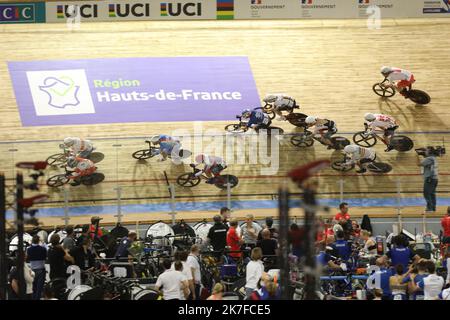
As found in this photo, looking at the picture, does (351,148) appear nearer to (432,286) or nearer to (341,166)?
(341,166)

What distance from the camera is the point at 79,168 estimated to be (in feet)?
80.6

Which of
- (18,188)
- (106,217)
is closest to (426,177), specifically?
(106,217)

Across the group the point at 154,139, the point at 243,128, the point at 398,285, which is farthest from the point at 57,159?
the point at 398,285

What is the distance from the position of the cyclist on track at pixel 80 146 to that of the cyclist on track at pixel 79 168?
15.1 inches

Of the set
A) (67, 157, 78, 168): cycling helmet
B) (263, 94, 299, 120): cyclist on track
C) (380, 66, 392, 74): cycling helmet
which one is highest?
(380, 66, 392, 74): cycling helmet

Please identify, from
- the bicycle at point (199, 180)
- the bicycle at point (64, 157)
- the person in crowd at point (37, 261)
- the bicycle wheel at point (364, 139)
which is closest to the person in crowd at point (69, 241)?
the person in crowd at point (37, 261)

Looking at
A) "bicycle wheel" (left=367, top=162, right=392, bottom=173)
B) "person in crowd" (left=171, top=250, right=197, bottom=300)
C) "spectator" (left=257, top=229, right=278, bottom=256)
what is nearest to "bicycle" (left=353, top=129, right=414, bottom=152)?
"bicycle wheel" (left=367, top=162, right=392, bottom=173)

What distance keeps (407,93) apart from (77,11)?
10.9 metres

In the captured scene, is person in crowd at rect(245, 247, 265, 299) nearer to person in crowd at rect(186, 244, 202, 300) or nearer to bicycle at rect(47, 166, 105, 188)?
person in crowd at rect(186, 244, 202, 300)

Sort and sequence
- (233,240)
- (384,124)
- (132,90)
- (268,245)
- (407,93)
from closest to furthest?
(268,245)
(233,240)
(384,124)
(407,93)
(132,90)

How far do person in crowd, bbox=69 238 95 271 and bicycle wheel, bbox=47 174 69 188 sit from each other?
14.0 ft

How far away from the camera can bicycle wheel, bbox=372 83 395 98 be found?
31219mm

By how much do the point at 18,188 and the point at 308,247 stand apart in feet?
14.9

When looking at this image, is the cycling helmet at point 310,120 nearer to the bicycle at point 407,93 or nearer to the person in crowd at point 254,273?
the bicycle at point 407,93
